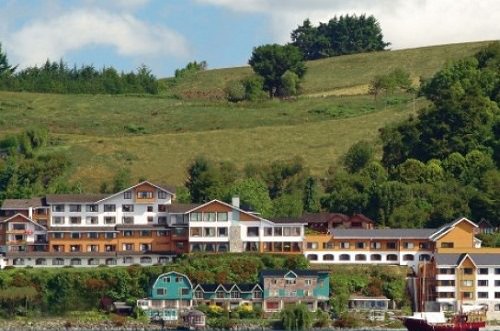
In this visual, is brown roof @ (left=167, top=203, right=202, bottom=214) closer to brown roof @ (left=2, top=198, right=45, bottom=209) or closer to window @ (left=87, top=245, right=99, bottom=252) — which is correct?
window @ (left=87, top=245, right=99, bottom=252)

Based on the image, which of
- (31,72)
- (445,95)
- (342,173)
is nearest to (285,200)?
(342,173)

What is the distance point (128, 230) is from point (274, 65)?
66876 mm

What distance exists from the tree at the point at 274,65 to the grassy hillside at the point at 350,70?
12.7 ft

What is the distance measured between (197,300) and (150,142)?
1906 inches

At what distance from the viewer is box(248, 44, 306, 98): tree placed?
170625mm

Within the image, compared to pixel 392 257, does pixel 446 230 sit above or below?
above

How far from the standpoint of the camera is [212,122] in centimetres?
15475

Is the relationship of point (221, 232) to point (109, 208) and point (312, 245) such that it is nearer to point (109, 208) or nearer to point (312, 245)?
point (312, 245)

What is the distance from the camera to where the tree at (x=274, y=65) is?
171 metres

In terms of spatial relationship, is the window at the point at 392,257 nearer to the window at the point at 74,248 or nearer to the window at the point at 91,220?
the window at the point at 91,220

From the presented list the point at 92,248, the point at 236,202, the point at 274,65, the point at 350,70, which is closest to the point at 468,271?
the point at 236,202

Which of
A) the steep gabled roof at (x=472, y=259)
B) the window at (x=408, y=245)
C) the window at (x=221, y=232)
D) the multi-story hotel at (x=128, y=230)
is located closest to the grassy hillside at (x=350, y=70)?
the multi-story hotel at (x=128, y=230)

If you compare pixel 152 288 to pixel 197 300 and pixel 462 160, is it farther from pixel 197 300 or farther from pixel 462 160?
pixel 462 160

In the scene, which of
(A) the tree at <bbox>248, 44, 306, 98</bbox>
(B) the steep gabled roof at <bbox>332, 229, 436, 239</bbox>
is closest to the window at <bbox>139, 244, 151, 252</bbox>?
(B) the steep gabled roof at <bbox>332, 229, 436, 239</bbox>
